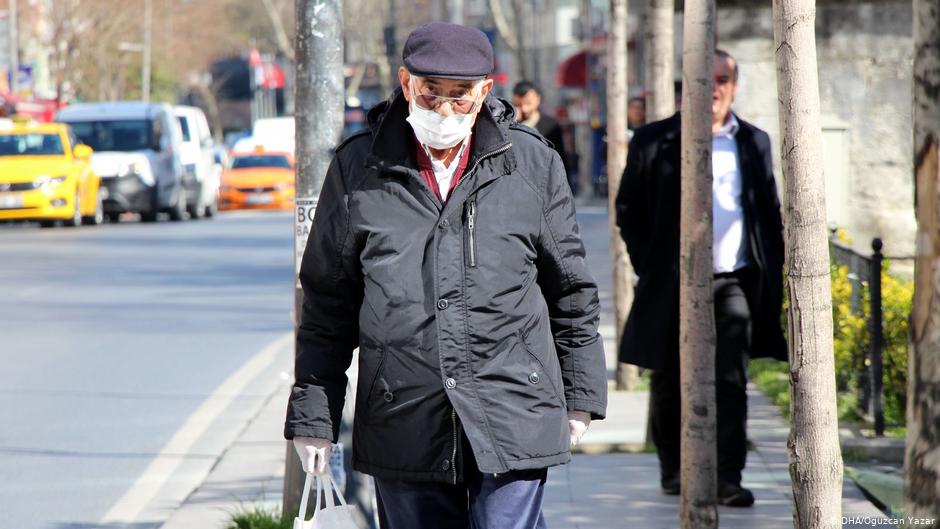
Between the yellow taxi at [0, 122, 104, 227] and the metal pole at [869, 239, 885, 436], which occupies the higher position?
the yellow taxi at [0, 122, 104, 227]

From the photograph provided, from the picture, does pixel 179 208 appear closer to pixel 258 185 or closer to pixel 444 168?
pixel 258 185

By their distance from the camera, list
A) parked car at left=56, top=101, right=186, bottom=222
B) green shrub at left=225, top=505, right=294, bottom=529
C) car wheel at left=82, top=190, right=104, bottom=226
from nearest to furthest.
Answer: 1. green shrub at left=225, top=505, right=294, bottom=529
2. car wheel at left=82, top=190, right=104, bottom=226
3. parked car at left=56, top=101, right=186, bottom=222

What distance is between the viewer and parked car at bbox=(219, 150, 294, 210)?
125ft

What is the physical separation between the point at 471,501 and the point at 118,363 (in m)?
7.88

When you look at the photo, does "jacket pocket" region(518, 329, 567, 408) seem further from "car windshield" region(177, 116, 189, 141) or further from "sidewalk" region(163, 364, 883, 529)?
"car windshield" region(177, 116, 189, 141)

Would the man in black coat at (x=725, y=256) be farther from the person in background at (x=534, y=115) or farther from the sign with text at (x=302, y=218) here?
the person in background at (x=534, y=115)

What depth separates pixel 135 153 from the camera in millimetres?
29281

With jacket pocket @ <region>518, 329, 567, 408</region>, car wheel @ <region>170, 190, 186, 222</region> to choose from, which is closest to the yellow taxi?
car wheel @ <region>170, 190, 186, 222</region>

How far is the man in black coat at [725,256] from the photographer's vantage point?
625 centimetres

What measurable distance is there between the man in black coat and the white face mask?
8.43 ft

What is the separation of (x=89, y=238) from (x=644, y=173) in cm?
1887

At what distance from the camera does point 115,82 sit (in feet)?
220

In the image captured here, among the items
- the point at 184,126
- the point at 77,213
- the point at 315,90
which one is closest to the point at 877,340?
the point at 315,90

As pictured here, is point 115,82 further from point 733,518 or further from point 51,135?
point 733,518
